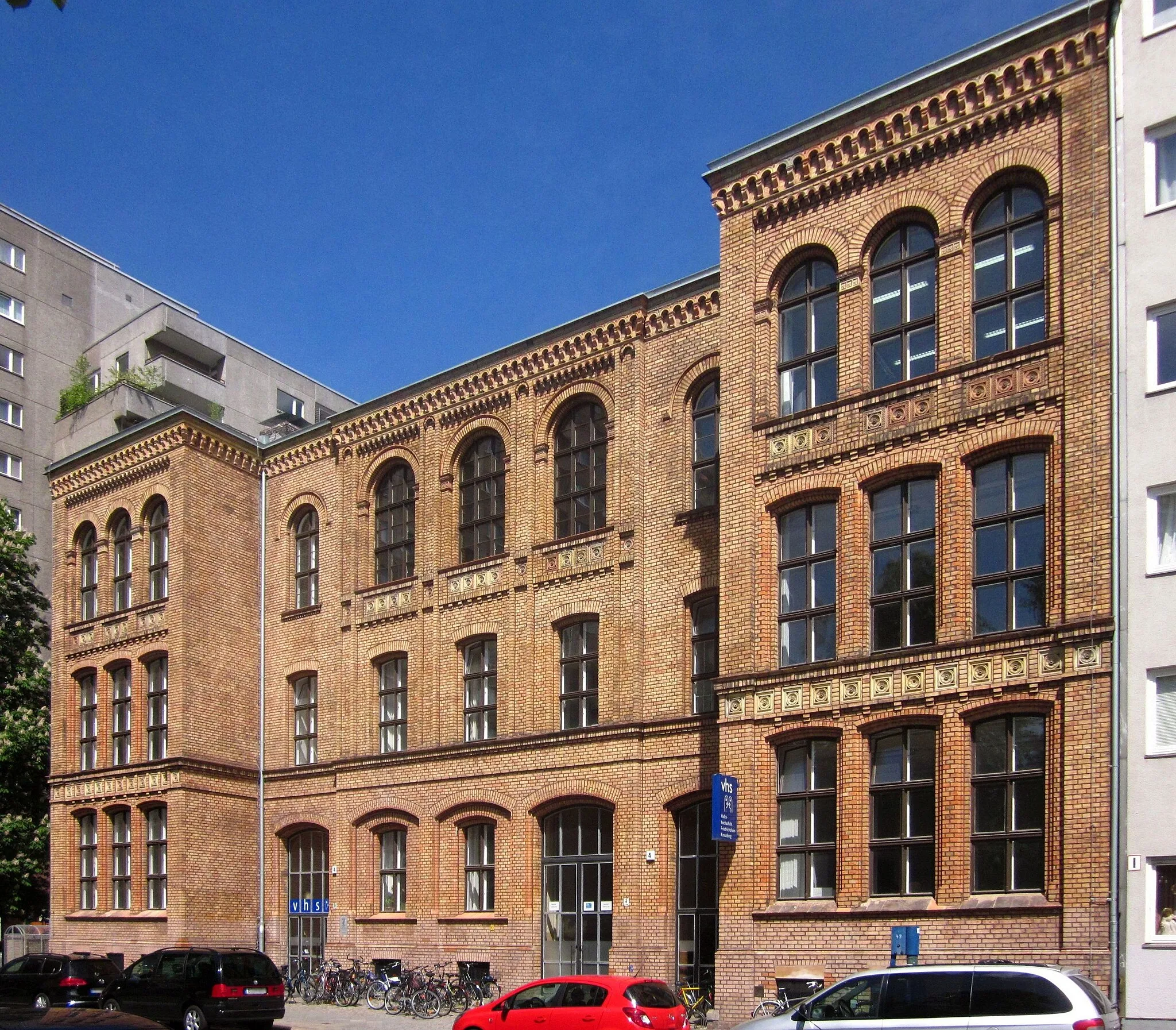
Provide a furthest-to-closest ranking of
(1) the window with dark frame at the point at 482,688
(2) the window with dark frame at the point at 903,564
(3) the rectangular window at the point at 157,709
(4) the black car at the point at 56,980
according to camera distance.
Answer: (3) the rectangular window at the point at 157,709 → (1) the window with dark frame at the point at 482,688 → (4) the black car at the point at 56,980 → (2) the window with dark frame at the point at 903,564

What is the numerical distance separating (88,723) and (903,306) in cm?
2532

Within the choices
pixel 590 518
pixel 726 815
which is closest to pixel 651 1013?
pixel 726 815

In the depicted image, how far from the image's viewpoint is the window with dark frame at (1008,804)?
21734 mm

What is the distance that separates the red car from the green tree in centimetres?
2360

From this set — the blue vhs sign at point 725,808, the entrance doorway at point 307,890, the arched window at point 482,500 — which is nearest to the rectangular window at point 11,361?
the entrance doorway at point 307,890

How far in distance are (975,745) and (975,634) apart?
65.8 inches

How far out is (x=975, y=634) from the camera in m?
22.8

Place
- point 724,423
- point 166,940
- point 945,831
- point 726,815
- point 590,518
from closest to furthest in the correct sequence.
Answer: point 945,831 → point 726,815 → point 724,423 → point 590,518 → point 166,940

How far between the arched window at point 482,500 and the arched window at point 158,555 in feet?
28.2

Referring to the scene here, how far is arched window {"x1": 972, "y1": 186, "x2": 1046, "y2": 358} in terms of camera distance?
76.3 ft

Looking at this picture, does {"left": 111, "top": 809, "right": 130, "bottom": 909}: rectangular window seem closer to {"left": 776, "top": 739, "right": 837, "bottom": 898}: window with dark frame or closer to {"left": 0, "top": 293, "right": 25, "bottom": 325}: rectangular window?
→ {"left": 776, "top": 739, "right": 837, "bottom": 898}: window with dark frame

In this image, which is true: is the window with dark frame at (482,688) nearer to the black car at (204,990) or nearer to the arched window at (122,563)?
the black car at (204,990)

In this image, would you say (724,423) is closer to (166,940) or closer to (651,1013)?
(651,1013)

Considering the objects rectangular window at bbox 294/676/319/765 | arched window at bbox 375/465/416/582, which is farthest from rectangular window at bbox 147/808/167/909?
arched window at bbox 375/465/416/582
